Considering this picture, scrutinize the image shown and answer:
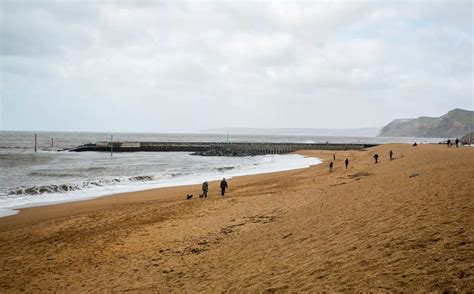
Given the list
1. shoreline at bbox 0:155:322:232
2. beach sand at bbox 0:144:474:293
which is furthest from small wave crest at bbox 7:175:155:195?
beach sand at bbox 0:144:474:293

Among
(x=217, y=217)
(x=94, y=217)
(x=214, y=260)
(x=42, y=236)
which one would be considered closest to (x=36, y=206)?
(x=94, y=217)

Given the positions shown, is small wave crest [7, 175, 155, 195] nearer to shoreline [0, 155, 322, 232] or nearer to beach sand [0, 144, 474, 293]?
shoreline [0, 155, 322, 232]

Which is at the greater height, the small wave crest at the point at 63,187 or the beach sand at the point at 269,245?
the beach sand at the point at 269,245

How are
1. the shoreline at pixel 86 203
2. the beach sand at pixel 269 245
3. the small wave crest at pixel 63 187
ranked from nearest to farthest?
the beach sand at pixel 269 245, the shoreline at pixel 86 203, the small wave crest at pixel 63 187

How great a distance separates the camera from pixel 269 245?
921 centimetres

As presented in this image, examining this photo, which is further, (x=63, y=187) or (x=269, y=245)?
(x=63, y=187)

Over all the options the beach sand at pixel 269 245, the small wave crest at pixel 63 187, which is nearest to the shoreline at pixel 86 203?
the beach sand at pixel 269 245

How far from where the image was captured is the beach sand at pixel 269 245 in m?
6.31

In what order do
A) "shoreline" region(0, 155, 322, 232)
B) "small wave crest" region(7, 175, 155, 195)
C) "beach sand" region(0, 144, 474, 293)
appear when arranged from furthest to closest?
"small wave crest" region(7, 175, 155, 195), "shoreline" region(0, 155, 322, 232), "beach sand" region(0, 144, 474, 293)

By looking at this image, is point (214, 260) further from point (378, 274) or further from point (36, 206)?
point (36, 206)

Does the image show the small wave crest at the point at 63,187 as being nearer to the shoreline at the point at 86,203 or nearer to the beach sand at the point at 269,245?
the shoreline at the point at 86,203

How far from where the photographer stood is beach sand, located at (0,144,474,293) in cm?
631

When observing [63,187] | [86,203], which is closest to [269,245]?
[86,203]

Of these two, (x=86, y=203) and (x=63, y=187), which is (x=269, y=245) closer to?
(x=86, y=203)
